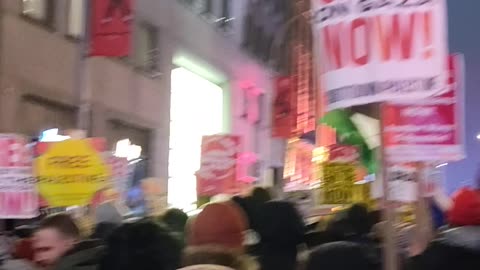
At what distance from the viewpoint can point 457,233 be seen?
5.55 m

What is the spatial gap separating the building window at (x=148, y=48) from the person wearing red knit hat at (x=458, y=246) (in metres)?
15.8

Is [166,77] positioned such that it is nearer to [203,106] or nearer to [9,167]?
[203,106]

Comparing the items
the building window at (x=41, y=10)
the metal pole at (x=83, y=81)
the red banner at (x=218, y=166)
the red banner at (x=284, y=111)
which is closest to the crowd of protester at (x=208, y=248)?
the red banner at (x=218, y=166)

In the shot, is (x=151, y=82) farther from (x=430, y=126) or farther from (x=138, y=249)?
(x=138, y=249)

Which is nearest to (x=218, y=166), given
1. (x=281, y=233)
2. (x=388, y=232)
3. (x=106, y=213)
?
(x=106, y=213)

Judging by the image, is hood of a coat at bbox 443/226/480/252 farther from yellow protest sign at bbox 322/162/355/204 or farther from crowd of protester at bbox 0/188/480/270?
yellow protest sign at bbox 322/162/355/204

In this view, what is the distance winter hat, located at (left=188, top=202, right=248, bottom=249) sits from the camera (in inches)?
215

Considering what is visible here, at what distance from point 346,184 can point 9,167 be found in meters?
3.57

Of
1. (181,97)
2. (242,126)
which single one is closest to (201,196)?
(181,97)

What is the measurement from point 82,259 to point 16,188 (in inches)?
200

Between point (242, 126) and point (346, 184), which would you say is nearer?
point (346, 184)

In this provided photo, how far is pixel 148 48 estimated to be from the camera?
2138cm

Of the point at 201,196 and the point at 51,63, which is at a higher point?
the point at 51,63

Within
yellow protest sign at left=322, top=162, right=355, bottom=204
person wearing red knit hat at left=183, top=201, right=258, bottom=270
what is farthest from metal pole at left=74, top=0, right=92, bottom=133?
person wearing red knit hat at left=183, top=201, right=258, bottom=270
